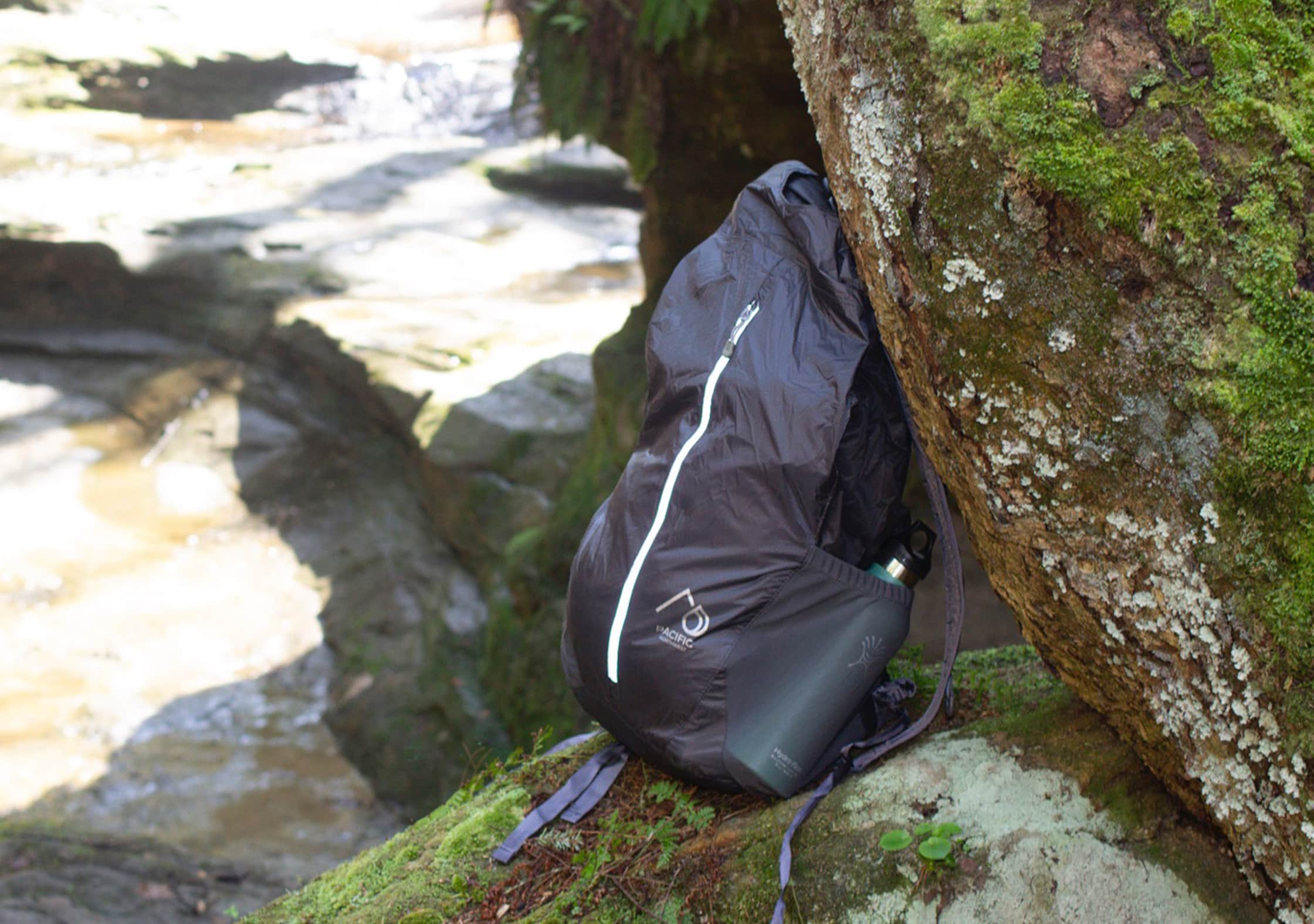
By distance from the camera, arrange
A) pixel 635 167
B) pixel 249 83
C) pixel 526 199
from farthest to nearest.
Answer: pixel 249 83 < pixel 526 199 < pixel 635 167

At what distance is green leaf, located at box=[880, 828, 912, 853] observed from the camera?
6.43 ft

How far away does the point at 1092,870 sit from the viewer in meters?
1.84

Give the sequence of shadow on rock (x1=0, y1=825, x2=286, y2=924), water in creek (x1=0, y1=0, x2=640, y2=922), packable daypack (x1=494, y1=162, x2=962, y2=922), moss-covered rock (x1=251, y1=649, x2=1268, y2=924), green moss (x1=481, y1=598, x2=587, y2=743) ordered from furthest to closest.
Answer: water in creek (x1=0, y1=0, x2=640, y2=922) < green moss (x1=481, y1=598, x2=587, y2=743) < shadow on rock (x1=0, y1=825, x2=286, y2=924) < packable daypack (x1=494, y1=162, x2=962, y2=922) < moss-covered rock (x1=251, y1=649, x2=1268, y2=924)

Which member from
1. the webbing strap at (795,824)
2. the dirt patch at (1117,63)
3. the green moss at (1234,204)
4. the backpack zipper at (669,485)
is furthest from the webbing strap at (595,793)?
the dirt patch at (1117,63)

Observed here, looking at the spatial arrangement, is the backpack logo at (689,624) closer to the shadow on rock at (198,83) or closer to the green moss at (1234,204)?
the green moss at (1234,204)

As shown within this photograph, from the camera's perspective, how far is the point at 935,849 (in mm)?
1915

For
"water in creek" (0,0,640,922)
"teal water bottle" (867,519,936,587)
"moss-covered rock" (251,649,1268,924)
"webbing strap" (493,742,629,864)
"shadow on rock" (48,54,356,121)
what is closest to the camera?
"moss-covered rock" (251,649,1268,924)

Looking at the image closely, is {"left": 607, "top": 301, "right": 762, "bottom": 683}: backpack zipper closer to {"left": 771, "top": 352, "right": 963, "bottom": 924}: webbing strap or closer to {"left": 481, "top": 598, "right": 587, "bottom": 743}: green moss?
{"left": 771, "top": 352, "right": 963, "bottom": 924}: webbing strap

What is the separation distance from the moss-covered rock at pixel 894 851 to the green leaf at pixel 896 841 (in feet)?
0.06

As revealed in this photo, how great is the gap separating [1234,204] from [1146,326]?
22cm

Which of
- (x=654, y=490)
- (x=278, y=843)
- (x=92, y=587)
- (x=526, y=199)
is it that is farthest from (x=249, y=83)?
(x=654, y=490)

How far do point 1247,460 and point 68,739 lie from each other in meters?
6.60

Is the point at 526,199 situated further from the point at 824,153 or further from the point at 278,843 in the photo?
the point at 824,153

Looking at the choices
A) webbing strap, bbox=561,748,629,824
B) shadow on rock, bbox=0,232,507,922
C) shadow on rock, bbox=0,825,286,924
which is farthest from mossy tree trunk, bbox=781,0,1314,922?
shadow on rock, bbox=0,825,286,924
